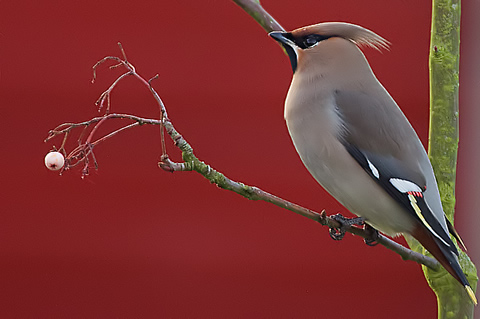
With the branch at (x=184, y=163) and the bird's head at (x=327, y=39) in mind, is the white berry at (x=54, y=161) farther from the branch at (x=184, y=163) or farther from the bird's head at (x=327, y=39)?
the bird's head at (x=327, y=39)

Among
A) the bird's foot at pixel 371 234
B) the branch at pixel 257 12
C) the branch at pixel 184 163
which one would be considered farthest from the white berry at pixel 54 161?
the bird's foot at pixel 371 234

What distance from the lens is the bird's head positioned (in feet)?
3.43

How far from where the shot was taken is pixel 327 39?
3.51 ft

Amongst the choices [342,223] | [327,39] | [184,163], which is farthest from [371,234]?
[184,163]

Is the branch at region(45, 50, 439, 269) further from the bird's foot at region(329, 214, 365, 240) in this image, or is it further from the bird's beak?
the bird's beak

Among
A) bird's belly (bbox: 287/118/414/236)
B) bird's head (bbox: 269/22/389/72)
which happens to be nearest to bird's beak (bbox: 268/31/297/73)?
bird's head (bbox: 269/22/389/72)

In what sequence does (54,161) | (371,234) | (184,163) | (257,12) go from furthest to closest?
(371,234) < (257,12) < (54,161) < (184,163)

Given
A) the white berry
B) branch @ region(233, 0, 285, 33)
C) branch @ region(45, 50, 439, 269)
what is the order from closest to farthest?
branch @ region(45, 50, 439, 269) → the white berry → branch @ region(233, 0, 285, 33)

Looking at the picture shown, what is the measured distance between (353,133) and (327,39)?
0.15 m

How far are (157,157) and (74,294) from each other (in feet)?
1.62

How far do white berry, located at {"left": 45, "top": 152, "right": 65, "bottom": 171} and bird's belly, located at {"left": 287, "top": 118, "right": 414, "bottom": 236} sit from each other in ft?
1.13

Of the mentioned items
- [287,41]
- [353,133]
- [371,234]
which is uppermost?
[287,41]

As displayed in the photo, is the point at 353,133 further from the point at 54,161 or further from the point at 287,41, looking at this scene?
the point at 54,161

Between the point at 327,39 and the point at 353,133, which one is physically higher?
the point at 327,39
